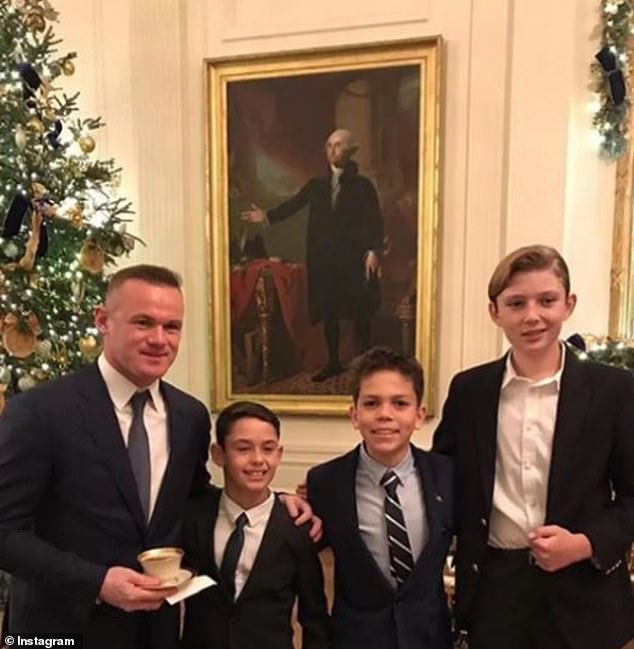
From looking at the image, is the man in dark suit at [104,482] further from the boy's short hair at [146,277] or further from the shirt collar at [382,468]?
the shirt collar at [382,468]

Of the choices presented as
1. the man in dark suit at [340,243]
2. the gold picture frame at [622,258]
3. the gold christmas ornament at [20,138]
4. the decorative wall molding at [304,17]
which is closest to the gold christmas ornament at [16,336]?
the gold christmas ornament at [20,138]

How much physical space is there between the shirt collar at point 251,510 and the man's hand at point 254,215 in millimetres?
3326

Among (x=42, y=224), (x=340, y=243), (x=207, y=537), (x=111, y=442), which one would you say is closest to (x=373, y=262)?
(x=340, y=243)

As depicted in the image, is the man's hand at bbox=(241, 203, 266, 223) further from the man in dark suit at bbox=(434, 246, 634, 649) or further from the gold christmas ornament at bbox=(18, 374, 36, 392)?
the man in dark suit at bbox=(434, 246, 634, 649)

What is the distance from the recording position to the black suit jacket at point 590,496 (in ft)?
6.22

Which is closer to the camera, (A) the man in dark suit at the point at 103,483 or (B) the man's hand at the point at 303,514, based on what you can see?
(A) the man in dark suit at the point at 103,483

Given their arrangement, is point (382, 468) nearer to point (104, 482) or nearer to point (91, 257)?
point (104, 482)

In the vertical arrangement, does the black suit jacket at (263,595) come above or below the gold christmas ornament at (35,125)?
below

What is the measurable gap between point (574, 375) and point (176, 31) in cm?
436

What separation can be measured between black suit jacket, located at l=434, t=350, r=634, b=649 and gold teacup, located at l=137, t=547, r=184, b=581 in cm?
88

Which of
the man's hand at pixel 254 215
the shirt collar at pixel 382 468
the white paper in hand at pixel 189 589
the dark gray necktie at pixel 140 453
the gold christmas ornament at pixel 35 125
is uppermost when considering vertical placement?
the gold christmas ornament at pixel 35 125

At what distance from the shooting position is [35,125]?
3.77m

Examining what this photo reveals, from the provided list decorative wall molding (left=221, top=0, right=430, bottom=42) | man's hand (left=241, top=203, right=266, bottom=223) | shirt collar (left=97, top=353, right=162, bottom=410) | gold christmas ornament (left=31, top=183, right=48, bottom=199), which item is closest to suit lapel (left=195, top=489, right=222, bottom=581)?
shirt collar (left=97, top=353, right=162, bottom=410)

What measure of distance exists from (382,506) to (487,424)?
40 cm
